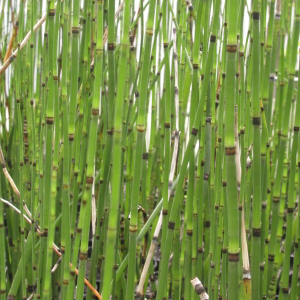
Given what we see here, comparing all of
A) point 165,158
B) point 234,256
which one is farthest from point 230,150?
point 165,158

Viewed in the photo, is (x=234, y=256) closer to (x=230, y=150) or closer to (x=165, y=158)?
(x=230, y=150)

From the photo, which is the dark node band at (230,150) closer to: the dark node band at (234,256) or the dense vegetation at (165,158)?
the dense vegetation at (165,158)

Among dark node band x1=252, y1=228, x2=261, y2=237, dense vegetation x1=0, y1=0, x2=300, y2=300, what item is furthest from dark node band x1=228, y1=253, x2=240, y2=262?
dark node band x1=252, y1=228, x2=261, y2=237

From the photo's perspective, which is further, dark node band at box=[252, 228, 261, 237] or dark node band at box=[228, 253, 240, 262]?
dark node band at box=[252, 228, 261, 237]

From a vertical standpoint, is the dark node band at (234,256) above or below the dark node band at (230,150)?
below

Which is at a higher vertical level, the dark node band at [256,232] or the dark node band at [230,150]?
the dark node band at [230,150]

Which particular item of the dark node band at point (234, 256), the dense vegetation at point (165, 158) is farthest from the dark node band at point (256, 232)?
the dark node band at point (234, 256)

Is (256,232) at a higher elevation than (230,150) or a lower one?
lower

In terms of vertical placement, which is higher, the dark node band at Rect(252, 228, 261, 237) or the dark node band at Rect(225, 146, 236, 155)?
the dark node band at Rect(225, 146, 236, 155)

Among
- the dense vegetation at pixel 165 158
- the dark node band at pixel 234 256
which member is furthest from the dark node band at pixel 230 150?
the dark node band at pixel 234 256

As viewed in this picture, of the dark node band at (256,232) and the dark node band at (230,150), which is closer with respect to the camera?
the dark node band at (230,150)

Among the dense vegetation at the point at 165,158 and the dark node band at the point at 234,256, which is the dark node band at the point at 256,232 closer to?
the dense vegetation at the point at 165,158

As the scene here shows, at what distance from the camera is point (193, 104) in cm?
74

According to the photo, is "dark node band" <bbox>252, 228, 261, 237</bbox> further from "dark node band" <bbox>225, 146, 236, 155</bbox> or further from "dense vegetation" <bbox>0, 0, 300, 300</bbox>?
"dark node band" <bbox>225, 146, 236, 155</bbox>
